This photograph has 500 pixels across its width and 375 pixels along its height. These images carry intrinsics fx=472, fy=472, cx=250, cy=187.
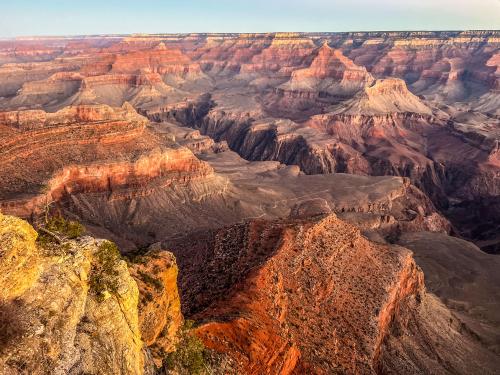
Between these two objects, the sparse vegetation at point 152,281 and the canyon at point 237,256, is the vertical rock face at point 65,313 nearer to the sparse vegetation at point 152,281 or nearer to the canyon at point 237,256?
the canyon at point 237,256

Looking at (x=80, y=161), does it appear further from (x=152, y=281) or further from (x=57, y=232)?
(x=57, y=232)

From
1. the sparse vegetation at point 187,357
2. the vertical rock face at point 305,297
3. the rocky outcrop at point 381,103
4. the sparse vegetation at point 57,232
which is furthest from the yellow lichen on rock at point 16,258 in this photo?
the rocky outcrop at point 381,103

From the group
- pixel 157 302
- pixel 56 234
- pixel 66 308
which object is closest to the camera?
pixel 66 308

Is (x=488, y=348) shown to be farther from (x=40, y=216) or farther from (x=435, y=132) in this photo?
(x=435, y=132)

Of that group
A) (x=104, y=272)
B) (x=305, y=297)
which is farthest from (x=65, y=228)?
(x=305, y=297)

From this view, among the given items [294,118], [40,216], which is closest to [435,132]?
[294,118]

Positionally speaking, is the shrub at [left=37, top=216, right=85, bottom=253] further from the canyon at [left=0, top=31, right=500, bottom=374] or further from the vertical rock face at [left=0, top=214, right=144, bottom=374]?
the vertical rock face at [left=0, top=214, right=144, bottom=374]
